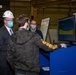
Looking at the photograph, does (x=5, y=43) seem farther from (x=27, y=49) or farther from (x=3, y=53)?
(x=27, y=49)

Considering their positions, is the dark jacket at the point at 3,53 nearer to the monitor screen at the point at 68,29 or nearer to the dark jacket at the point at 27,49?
the dark jacket at the point at 27,49

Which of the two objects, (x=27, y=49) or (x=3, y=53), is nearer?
(x=27, y=49)

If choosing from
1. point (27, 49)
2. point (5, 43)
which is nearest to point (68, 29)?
point (5, 43)

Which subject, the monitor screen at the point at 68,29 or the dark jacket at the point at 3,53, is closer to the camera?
the monitor screen at the point at 68,29

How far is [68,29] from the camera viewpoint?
3410 millimetres

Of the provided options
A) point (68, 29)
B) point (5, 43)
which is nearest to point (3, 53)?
point (5, 43)

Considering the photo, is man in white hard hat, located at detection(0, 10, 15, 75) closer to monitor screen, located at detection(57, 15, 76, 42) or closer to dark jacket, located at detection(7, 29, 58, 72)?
dark jacket, located at detection(7, 29, 58, 72)

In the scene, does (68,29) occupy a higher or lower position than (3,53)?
higher

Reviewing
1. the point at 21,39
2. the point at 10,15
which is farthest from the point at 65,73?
the point at 10,15

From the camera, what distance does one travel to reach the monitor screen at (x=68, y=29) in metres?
3.15

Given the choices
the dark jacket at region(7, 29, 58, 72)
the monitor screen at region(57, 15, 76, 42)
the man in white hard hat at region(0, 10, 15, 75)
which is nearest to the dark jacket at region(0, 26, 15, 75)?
the man in white hard hat at region(0, 10, 15, 75)

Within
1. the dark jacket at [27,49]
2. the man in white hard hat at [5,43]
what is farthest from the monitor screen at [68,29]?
the man in white hard hat at [5,43]

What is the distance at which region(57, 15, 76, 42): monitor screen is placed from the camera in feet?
10.3

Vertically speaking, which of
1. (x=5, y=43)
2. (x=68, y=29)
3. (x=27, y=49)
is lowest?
(x=5, y=43)
